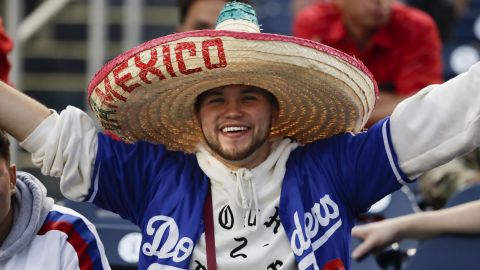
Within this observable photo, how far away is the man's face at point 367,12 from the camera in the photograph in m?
5.91

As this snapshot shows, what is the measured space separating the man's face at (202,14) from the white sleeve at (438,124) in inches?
75.9

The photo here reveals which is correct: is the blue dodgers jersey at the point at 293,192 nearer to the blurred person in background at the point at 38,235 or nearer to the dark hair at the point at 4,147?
the blurred person in background at the point at 38,235

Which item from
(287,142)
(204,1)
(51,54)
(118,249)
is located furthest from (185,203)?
(51,54)

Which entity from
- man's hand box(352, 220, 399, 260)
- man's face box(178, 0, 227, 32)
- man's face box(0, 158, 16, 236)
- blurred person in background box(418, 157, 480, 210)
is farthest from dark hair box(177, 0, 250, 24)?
man's face box(0, 158, 16, 236)

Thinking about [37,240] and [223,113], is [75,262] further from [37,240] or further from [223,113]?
[223,113]

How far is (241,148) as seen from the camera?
3908mm

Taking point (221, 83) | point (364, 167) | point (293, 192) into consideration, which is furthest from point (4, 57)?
point (364, 167)

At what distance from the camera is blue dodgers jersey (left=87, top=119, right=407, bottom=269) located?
3.88 m

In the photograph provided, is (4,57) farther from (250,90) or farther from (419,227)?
(419,227)

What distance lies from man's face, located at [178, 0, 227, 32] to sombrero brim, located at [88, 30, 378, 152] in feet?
4.99

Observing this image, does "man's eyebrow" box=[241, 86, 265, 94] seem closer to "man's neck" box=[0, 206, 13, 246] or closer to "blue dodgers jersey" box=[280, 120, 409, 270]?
"blue dodgers jersey" box=[280, 120, 409, 270]

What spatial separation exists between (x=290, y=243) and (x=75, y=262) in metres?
0.67

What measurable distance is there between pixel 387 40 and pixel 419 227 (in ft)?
5.56

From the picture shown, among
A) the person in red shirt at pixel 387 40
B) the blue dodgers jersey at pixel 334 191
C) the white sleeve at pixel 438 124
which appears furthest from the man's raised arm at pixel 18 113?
the person in red shirt at pixel 387 40
